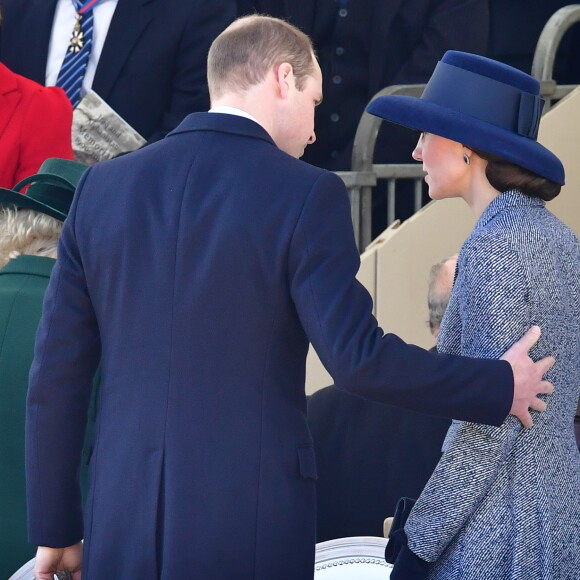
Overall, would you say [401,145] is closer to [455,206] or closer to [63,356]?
[455,206]

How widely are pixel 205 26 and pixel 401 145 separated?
99cm

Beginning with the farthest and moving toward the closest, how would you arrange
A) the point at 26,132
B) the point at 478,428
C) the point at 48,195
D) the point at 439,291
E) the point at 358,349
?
1. the point at 26,132
2. the point at 439,291
3. the point at 48,195
4. the point at 478,428
5. the point at 358,349

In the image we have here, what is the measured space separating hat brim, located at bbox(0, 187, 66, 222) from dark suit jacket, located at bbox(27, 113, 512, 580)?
71 cm

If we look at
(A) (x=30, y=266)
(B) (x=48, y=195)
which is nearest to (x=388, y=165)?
(B) (x=48, y=195)

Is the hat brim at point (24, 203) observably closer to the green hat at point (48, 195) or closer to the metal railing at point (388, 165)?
the green hat at point (48, 195)

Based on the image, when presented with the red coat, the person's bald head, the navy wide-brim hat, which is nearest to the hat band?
the navy wide-brim hat

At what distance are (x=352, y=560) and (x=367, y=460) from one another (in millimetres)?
836

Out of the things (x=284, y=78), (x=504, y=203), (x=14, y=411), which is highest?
(x=284, y=78)

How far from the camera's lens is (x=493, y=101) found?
Answer: 2389mm

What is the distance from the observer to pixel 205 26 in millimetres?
4578

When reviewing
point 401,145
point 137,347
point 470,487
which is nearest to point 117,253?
point 137,347

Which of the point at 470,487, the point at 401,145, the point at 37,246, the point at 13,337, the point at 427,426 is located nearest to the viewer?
the point at 470,487

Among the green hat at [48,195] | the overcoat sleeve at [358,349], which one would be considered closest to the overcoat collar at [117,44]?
the green hat at [48,195]

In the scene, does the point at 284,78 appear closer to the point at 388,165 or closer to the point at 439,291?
the point at 439,291
